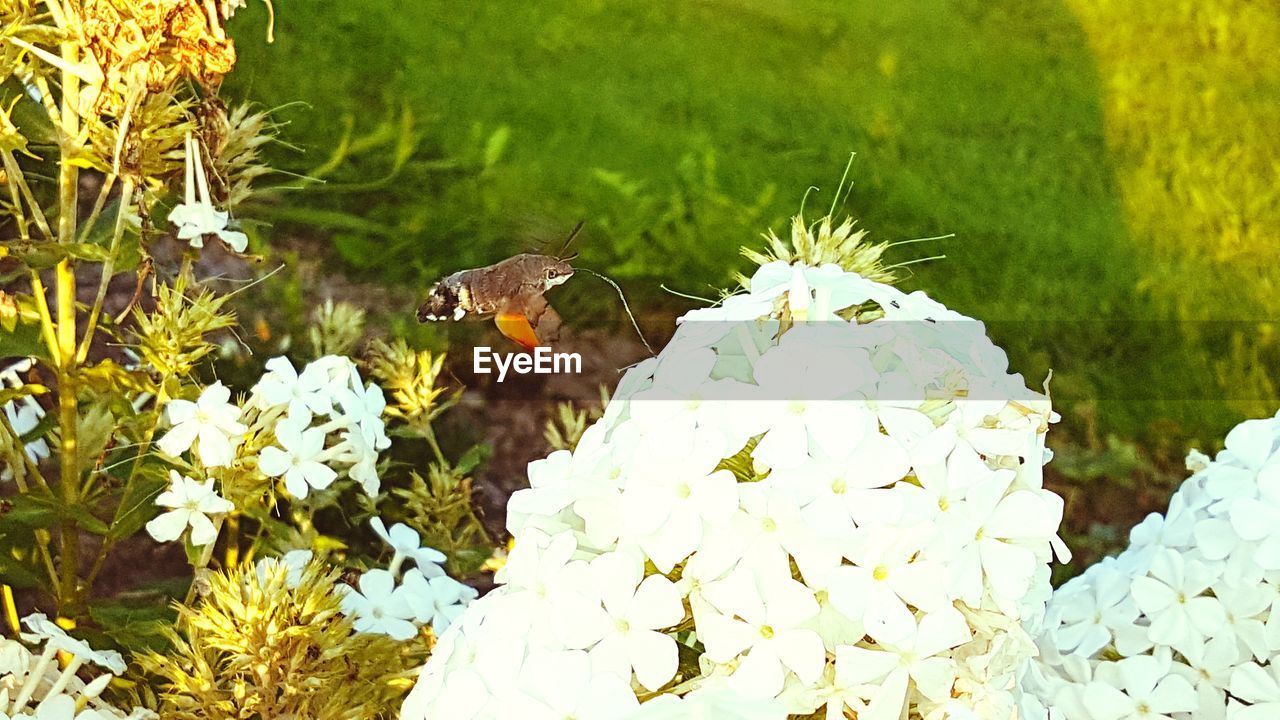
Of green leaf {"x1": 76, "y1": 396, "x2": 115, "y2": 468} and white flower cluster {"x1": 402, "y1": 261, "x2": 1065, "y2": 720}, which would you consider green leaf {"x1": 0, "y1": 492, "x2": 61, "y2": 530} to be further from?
white flower cluster {"x1": 402, "y1": 261, "x2": 1065, "y2": 720}

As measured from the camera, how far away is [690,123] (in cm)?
74

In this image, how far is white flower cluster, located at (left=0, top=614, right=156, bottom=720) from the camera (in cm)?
56

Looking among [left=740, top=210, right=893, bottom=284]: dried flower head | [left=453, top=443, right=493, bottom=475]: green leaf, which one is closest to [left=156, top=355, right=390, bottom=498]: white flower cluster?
[left=453, top=443, right=493, bottom=475]: green leaf

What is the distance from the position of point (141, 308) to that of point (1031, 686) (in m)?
0.60

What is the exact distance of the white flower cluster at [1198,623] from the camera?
548mm

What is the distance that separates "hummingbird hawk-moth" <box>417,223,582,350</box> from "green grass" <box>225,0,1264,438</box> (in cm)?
1

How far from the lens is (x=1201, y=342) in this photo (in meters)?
0.79

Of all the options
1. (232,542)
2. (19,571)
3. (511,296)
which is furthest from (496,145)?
(19,571)

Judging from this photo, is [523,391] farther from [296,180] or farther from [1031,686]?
[1031,686]

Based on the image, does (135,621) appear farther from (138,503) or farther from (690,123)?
(690,123)

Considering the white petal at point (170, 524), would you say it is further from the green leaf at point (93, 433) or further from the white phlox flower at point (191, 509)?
the green leaf at point (93, 433)

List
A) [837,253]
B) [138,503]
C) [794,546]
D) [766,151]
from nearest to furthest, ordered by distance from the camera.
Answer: [794,546]
[837,253]
[138,503]
[766,151]

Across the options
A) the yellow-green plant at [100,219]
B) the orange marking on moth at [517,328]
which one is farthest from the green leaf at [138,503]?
the orange marking on moth at [517,328]

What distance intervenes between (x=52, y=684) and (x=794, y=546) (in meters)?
0.46
